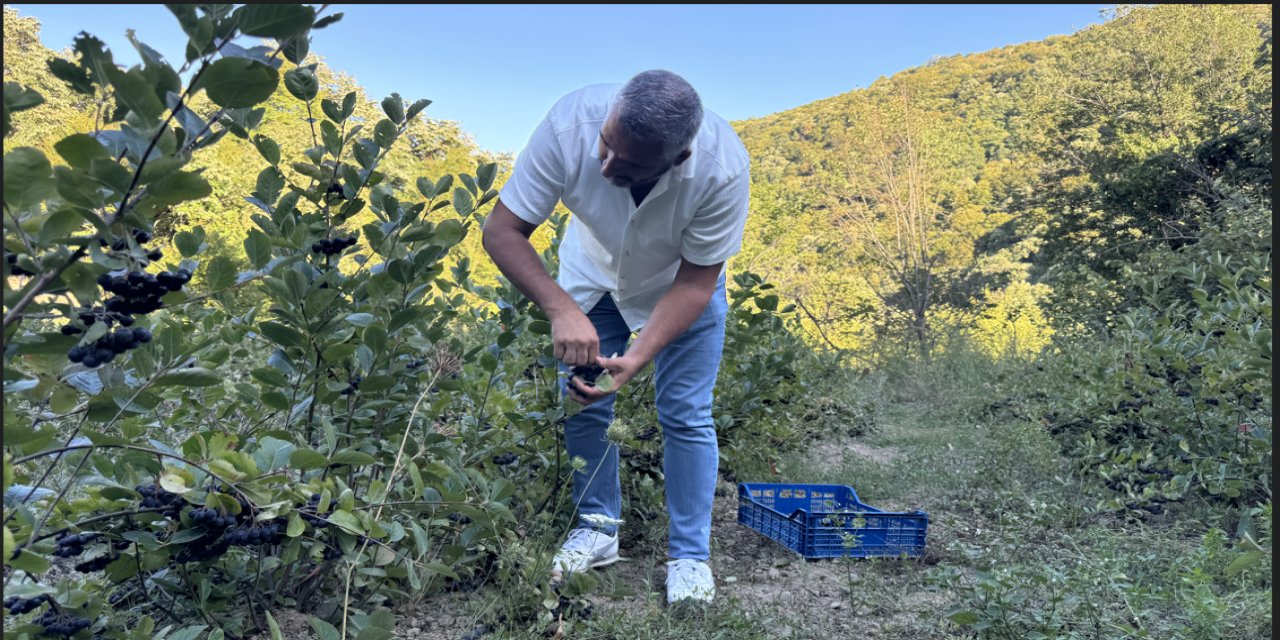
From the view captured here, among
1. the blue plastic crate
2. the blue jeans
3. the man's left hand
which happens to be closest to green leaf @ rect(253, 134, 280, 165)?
the man's left hand

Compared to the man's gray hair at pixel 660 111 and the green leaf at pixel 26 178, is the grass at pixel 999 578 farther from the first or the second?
the green leaf at pixel 26 178

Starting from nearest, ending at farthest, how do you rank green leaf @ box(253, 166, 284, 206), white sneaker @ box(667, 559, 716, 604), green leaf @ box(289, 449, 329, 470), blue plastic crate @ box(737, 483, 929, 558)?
green leaf @ box(289, 449, 329, 470), green leaf @ box(253, 166, 284, 206), white sneaker @ box(667, 559, 716, 604), blue plastic crate @ box(737, 483, 929, 558)

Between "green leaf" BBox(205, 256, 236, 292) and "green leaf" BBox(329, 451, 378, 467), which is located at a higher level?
"green leaf" BBox(205, 256, 236, 292)

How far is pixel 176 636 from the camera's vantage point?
143 cm

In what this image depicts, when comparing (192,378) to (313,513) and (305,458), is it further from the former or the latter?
(313,513)

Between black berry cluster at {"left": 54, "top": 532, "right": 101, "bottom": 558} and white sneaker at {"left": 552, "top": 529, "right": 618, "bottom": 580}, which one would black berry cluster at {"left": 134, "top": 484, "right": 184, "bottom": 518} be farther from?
white sneaker at {"left": 552, "top": 529, "right": 618, "bottom": 580}

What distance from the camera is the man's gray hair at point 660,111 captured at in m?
1.95

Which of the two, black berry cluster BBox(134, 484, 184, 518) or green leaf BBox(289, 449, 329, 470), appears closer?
green leaf BBox(289, 449, 329, 470)

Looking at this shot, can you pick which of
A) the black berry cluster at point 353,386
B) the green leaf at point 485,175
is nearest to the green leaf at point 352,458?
the black berry cluster at point 353,386

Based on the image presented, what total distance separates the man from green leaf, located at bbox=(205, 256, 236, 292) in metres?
0.97

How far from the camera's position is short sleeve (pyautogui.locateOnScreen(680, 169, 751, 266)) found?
231cm

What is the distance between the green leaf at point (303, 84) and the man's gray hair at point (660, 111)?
2.28ft

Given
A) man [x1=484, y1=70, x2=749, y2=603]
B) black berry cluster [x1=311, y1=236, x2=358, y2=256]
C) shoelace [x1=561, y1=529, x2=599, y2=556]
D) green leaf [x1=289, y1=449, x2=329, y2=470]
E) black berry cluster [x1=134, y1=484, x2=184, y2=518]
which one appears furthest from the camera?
shoelace [x1=561, y1=529, x2=599, y2=556]

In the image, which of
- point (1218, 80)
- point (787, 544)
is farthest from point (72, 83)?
point (1218, 80)
